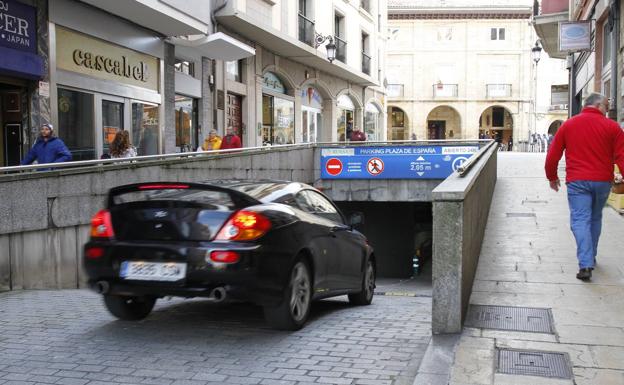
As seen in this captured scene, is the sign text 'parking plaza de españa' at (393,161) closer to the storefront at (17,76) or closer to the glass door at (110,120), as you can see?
the glass door at (110,120)

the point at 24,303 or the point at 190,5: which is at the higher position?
the point at 190,5

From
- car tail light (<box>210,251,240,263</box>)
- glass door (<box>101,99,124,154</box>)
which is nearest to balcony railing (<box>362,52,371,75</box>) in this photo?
glass door (<box>101,99,124,154</box>)

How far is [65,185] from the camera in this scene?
9203 millimetres

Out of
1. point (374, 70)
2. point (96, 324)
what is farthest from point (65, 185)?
point (374, 70)

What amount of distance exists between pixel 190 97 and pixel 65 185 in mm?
10510

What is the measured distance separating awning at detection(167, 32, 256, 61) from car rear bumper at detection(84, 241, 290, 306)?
39.7 feet

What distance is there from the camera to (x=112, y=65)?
50.0 ft

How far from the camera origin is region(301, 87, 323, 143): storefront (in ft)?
97.8

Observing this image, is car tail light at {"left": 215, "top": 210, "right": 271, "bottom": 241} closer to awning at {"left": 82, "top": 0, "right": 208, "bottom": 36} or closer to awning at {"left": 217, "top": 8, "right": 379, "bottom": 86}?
awning at {"left": 82, "top": 0, "right": 208, "bottom": 36}

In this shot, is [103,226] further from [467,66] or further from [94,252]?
[467,66]

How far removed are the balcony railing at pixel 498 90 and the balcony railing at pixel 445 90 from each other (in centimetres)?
264

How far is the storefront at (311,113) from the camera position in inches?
1174

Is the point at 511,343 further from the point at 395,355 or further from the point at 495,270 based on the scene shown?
the point at 495,270

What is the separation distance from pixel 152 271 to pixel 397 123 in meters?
56.4
